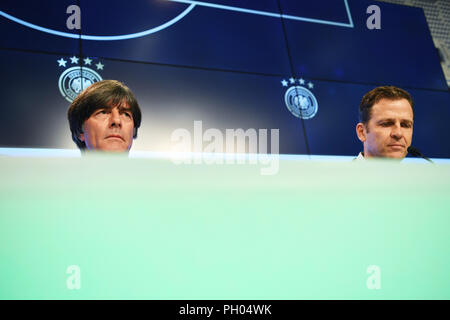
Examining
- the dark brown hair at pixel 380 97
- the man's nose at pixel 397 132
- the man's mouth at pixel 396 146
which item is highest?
the dark brown hair at pixel 380 97

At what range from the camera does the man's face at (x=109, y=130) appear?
→ 3.55ft

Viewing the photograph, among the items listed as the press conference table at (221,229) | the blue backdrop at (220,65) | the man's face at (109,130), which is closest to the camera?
the press conference table at (221,229)

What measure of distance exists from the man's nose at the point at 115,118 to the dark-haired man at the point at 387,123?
0.95m

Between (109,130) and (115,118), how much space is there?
0.07 metres

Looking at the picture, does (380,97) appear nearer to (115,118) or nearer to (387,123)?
(387,123)

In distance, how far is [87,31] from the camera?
172 centimetres

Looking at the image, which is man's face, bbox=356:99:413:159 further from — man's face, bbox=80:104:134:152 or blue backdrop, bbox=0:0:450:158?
man's face, bbox=80:104:134:152

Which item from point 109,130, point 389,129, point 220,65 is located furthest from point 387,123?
point 109,130

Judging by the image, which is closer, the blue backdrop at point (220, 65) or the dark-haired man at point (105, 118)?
the dark-haired man at point (105, 118)

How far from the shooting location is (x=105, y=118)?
1.16 metres

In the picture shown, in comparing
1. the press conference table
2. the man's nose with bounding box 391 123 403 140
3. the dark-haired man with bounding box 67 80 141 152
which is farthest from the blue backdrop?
the press conference table

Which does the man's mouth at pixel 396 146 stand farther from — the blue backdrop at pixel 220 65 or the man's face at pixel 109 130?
the man's face at pixel 109 130

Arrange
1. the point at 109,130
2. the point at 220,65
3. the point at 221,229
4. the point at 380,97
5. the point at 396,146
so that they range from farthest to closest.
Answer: the point at 220,65 → the point at 380,97 → the point at 396,146 → the point at 109,130 → the point at 221,229

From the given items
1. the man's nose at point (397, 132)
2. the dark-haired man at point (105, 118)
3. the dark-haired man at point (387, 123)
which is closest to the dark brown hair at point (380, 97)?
the dark-haired man at point (387, 123)
